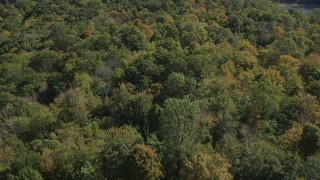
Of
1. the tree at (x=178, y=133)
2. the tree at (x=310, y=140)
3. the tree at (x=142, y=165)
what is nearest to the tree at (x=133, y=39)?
the tree at (x=178, y=133)

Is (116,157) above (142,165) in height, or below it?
below

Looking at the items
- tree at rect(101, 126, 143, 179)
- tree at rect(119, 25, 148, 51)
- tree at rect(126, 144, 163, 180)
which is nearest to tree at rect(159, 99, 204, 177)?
tree at rect(126, 144, 163, 180)

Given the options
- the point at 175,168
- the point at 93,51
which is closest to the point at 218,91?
the point at 175,168

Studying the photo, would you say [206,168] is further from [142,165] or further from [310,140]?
[310,140]

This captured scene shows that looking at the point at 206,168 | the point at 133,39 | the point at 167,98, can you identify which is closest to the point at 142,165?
the point at 206,168

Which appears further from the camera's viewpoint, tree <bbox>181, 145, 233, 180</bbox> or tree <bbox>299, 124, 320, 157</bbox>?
tree <bbox>299, 124, 320, 157</bbox>

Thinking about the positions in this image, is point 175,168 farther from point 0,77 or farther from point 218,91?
point 0,77

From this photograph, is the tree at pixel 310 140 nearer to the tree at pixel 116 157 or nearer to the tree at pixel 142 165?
the tree at pixel 142 165

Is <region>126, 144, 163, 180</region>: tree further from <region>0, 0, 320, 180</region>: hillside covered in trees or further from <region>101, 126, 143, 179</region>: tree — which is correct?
<region>101, 126, 143, 179</region>: tree
